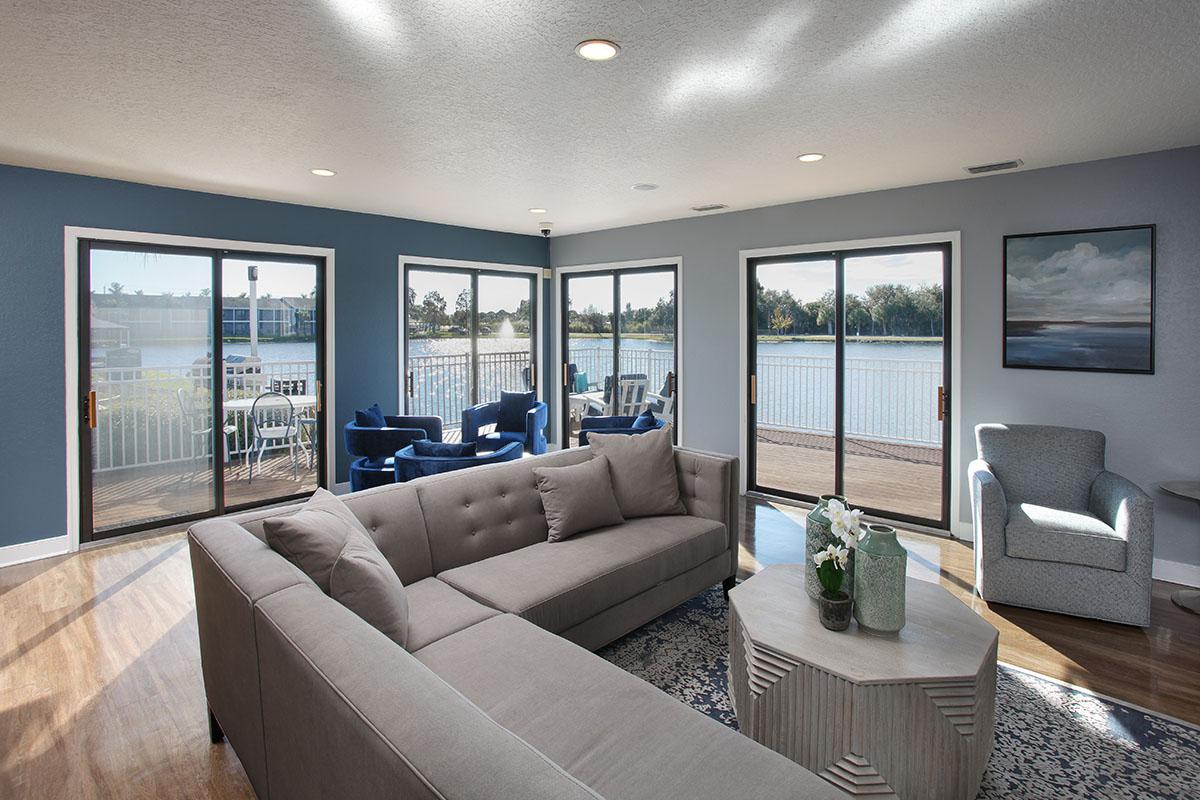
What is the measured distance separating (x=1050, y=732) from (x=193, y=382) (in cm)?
568

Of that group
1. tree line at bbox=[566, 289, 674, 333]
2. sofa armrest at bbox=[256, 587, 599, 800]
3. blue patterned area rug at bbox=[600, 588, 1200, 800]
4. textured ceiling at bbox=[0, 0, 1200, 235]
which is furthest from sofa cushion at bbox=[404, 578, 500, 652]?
tree line at bbox=[566, 289, 674, 333]

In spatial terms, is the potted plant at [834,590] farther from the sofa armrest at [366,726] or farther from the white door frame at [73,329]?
the white door frame at [73,329]

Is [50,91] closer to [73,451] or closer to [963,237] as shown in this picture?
[73,451]

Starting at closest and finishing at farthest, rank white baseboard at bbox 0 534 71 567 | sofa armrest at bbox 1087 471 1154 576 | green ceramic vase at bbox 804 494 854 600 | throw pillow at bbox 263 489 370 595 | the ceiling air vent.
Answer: throw pillow at bbox 263 489 370 595, green ceramic vase at bbox 804 494 854 600, sofa armrest at bbox 1087 471 1154 576, the ceiling air vent, white baseboard at bbox 0 534 71 567

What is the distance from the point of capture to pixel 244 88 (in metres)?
2.85

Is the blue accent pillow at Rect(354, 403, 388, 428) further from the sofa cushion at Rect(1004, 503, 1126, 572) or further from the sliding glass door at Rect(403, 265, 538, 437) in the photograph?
the sofa cushion at Rect(1004, 503, 1126, 572)

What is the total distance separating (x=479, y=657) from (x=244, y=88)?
8.40 feet

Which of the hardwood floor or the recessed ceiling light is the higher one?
the recessed ceiling light

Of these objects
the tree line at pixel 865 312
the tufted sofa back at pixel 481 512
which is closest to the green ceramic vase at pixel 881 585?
the tufted sofa back at pixel 481 512

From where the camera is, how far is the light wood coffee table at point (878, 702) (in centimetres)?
194

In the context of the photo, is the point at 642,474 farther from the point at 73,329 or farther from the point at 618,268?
the point at 73,329

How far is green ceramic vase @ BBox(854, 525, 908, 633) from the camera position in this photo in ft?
7.18

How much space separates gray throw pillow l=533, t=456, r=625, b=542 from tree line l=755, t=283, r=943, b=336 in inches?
114

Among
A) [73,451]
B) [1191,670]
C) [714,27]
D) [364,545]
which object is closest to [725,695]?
[364,545]
